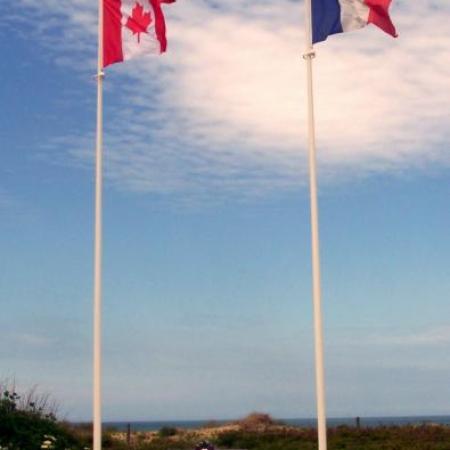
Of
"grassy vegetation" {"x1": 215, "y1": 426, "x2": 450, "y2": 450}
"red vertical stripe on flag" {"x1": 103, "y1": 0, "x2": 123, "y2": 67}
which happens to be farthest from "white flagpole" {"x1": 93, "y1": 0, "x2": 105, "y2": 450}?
"grassy vegetation" {"x1": 215, "y1": 426, "x2": 450, "y2": 450}

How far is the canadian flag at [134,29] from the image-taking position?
16766 mm

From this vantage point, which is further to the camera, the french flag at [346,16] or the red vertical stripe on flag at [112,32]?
the red vertical stripe on flag at [112,32]

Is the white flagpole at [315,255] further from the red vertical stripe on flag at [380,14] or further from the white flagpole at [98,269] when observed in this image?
the white flagpole at [98,269]

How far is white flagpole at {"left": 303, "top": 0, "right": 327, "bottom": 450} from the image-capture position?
14.5m

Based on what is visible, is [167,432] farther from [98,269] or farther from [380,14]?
[380,14]

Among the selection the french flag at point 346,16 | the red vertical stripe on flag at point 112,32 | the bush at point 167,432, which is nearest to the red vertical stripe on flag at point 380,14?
the french flag at point 346,16

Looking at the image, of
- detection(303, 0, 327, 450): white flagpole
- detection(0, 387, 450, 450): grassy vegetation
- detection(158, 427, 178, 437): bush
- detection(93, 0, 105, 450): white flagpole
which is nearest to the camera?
detection(303, 0, 327, 450): white flagpole

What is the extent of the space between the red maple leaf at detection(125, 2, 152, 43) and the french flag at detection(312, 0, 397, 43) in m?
3.12

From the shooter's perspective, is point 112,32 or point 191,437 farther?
point 191,437

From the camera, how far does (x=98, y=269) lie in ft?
54.7

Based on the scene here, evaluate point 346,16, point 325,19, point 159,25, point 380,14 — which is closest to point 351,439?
point 159,25

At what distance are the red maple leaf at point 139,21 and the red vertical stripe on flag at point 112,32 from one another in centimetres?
26

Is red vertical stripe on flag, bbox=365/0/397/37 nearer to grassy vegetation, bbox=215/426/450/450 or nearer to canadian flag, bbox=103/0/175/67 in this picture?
canadian flag, bbox=103/0/175/67

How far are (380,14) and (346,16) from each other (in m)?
0.55
